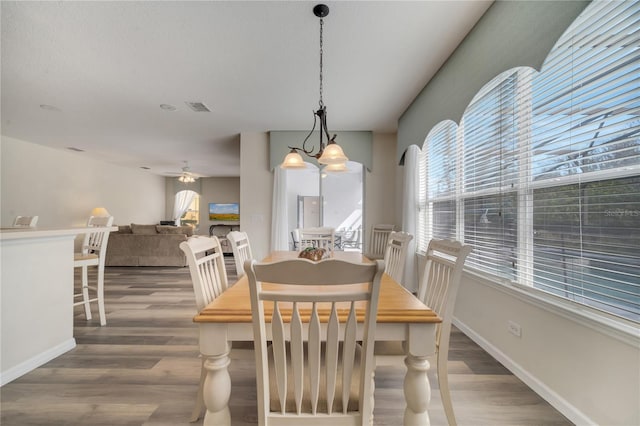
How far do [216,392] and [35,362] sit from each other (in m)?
2.05

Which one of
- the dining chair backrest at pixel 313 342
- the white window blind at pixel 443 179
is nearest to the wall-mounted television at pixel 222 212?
the white window blind at pixel 443 179

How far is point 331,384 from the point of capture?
0.90m

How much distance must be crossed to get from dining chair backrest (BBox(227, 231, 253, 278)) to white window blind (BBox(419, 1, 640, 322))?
1.89 m

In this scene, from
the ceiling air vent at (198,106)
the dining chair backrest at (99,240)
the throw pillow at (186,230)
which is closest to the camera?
the dining chair backrest at (99,240)

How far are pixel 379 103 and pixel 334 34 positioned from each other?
1.51 metres

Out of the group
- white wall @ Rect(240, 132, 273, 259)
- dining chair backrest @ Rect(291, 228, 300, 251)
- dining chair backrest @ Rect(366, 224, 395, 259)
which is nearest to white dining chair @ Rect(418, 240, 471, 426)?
dining chair backrest @ Rect(291, 228, 300, 251)

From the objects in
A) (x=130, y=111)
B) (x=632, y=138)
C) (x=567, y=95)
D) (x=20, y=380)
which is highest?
(x=130, y=111)

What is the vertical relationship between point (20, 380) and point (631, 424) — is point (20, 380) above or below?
below

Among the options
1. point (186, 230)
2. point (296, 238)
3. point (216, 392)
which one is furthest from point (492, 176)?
point (186, 230)

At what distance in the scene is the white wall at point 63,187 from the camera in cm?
507

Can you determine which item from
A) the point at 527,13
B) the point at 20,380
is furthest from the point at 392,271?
the point at 20,380

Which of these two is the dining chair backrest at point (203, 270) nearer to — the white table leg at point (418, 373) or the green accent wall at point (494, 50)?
the white table leg at point (418, 373)

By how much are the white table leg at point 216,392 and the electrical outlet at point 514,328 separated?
74.0 inches

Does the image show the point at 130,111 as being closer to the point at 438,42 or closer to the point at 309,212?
the point at 309,212
